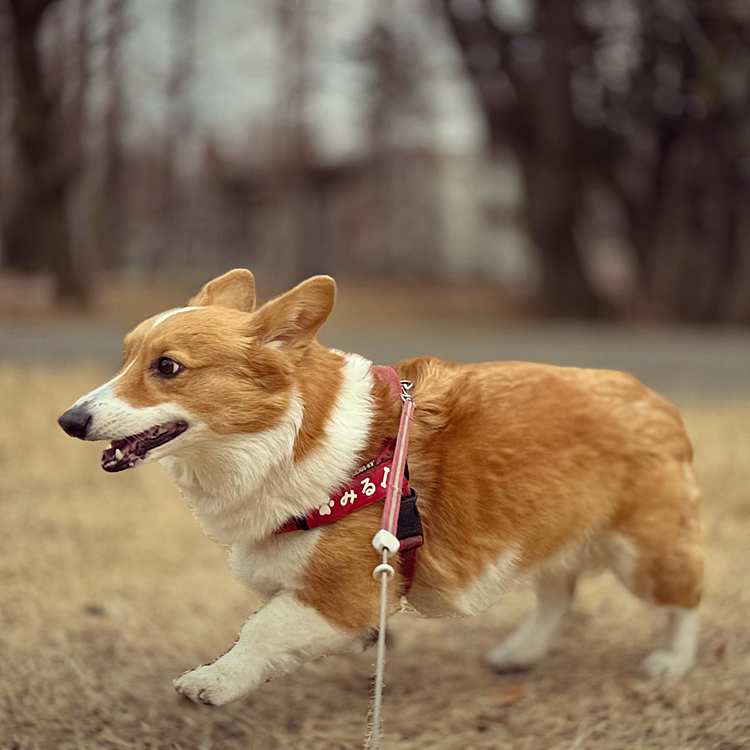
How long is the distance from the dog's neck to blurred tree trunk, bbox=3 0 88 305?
21.8ft

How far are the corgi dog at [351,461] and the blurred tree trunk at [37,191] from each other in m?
6.57

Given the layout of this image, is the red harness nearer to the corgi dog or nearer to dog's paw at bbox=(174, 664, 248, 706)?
the corgi dog

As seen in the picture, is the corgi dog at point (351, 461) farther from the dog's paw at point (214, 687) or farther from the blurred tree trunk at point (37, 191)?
the blurred tree trunk at point (37, 191)

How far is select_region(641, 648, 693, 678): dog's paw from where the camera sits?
277cm

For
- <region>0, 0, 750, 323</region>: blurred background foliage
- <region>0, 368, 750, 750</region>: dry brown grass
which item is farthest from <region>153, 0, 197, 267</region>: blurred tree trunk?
<region>0, 368, 750, 750</region>: dry brown grass

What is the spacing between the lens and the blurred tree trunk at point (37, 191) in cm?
739

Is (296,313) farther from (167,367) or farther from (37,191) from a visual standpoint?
(37,191)

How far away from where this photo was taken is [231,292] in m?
2.13

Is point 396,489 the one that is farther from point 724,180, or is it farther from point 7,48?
point 724,180

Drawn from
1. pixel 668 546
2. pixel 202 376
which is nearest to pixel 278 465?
pixel 202 376

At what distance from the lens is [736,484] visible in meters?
4.61

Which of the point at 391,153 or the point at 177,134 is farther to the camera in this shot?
the point at 391,153

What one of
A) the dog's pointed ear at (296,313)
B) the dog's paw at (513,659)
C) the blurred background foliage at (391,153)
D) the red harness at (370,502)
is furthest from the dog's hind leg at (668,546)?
the blurred background foliage at (391,153)

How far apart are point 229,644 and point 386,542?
1.56 m
